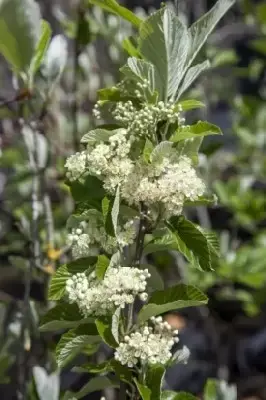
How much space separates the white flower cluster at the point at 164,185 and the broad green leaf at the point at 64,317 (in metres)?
0.15

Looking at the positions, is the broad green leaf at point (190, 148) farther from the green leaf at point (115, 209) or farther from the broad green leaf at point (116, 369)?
the broad green leaf at point (116, 369)

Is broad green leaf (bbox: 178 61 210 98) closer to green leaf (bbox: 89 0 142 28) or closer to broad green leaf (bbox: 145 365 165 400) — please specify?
green leaf (bbox: 89 0 142 28)

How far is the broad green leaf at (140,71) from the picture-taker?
75 centimetres

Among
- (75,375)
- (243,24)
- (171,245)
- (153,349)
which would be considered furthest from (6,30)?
(243,24)

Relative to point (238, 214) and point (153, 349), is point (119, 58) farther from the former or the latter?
point (153, 349)

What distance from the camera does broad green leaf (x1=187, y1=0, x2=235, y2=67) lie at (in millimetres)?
790

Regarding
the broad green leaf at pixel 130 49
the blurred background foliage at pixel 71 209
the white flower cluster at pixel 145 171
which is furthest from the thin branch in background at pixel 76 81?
the white flower cluster at pixel 145 171

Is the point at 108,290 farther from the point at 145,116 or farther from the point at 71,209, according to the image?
the point at 71,209

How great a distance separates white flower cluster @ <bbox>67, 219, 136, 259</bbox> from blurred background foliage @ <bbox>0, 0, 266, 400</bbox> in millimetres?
341

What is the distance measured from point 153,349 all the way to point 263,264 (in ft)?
3.79

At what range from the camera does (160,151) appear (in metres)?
0.73

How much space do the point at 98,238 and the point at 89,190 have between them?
0.20 feet

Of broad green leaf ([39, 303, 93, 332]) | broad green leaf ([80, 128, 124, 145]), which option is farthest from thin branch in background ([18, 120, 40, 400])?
broad green leaf ([80, 128, 124, 145])

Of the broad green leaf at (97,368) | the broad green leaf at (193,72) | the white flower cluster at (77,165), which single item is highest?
the broad green leaf at (193,72)
